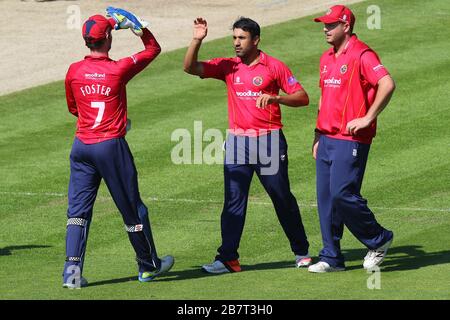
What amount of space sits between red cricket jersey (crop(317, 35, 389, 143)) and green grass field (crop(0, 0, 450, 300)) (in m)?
1.34

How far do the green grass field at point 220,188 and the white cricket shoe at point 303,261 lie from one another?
11cm

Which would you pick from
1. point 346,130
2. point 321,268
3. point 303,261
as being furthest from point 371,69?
point 303,261

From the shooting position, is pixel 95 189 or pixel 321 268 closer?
pixel 95 189

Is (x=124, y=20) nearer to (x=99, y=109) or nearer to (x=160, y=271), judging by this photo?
(x=99, y=109)

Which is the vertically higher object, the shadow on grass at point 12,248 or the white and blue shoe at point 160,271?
the white and blue shoe at point 160,271

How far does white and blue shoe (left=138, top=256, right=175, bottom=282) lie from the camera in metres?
12.1

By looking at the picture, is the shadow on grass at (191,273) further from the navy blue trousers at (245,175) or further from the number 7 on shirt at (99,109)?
the number 7 on shirt at (99,109)

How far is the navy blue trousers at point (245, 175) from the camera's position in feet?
41.1

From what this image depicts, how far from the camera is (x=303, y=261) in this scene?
41.8 feet

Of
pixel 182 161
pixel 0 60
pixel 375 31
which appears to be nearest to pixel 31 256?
pixel 182 161

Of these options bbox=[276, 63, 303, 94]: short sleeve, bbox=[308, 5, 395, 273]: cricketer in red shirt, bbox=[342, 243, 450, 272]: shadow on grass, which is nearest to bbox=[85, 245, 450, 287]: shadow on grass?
bbox=[342, 243, 450, 272]: shadow on grass

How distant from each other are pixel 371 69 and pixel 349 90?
0.30 m

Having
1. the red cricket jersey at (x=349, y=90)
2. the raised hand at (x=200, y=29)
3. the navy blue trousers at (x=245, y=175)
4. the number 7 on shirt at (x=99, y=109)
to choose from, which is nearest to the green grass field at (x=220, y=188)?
the navy blue trousers at (x=245, y=175)

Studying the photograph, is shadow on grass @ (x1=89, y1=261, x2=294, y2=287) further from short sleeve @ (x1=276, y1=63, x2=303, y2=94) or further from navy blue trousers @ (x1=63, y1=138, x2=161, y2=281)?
short sleeve @ (x1=276, y1=63, x2=303, y2=94)
